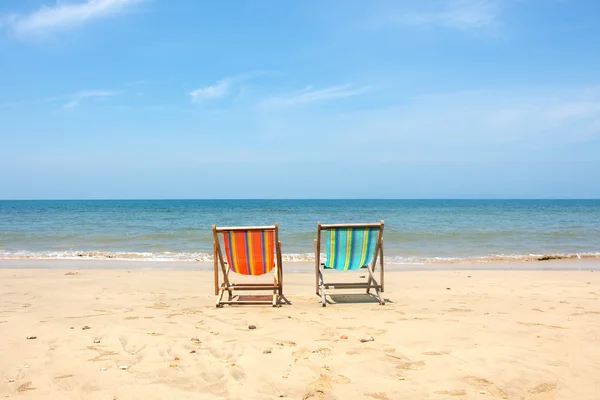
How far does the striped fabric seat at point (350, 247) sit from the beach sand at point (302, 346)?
0.55 meters

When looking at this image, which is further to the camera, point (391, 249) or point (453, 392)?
point (391, 249)

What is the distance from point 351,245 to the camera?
6.15m

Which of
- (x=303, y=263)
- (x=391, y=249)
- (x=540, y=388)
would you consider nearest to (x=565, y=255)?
(x=391, y=249)

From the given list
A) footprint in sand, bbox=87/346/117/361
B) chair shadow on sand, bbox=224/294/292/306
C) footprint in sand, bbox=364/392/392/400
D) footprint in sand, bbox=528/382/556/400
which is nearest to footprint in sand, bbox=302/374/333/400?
footprint in sand, bbox=364/392/392/400

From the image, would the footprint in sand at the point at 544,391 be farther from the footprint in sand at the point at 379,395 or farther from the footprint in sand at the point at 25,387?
the footprint in sand at the point at 25,387

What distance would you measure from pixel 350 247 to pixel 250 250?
4.62 ft

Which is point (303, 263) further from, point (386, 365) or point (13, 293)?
point (386, 365)

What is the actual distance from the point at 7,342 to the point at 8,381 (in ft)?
3.15

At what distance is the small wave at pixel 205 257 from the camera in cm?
1143

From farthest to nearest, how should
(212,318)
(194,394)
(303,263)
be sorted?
(303,263), (212,318), (194,394)

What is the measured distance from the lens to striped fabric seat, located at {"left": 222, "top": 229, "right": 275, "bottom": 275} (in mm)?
5887

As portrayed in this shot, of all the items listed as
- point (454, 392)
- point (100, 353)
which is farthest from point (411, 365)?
point (100, 353)

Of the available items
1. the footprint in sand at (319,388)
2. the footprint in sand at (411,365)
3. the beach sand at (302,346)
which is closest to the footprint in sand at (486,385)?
the beach sand at (302,346)

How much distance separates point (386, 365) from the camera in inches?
129
